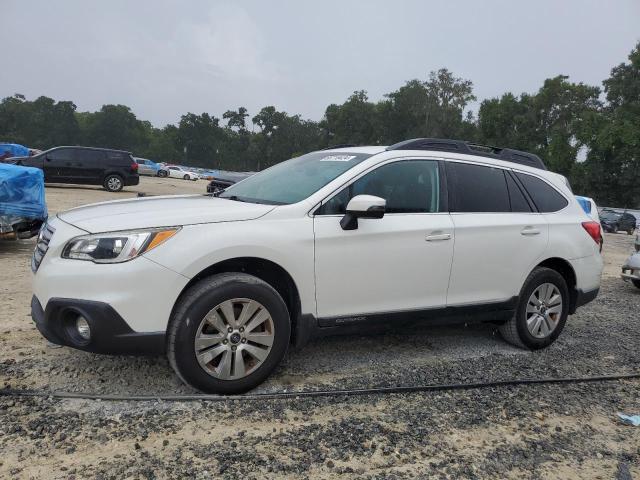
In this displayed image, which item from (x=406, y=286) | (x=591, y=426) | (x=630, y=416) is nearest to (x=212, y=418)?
(x=406, y=286)

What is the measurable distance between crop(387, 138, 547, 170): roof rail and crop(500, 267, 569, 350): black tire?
105 centimetres

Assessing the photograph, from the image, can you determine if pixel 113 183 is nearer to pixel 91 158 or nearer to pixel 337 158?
pixel 91 158

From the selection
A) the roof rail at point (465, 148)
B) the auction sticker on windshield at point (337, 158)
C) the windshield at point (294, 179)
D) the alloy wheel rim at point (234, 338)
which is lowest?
the alloy wheel rim at point (234, 338)

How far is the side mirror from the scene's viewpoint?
3.41 m

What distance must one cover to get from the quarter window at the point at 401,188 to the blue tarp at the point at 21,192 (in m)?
5.74

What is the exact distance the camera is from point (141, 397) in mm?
3182

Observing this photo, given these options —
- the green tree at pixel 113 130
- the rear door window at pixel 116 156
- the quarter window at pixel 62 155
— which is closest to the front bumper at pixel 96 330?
the quarter window at pixel 62 155

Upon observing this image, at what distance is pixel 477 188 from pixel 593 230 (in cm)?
149

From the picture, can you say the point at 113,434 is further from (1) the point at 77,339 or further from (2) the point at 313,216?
(2) the point at 313,216

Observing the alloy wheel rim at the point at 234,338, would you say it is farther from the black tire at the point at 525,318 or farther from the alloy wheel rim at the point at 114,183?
the alloy wheel rim at the point at 114,183

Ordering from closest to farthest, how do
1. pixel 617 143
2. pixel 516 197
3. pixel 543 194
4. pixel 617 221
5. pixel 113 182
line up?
pixel 516 197
pixel 543 194
pixel 113 182
pixel 617 221
pixel 617 143

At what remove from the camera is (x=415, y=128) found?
81125mm

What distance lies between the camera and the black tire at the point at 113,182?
21.1 m

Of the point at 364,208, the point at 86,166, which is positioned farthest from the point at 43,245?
the point at 86,166
